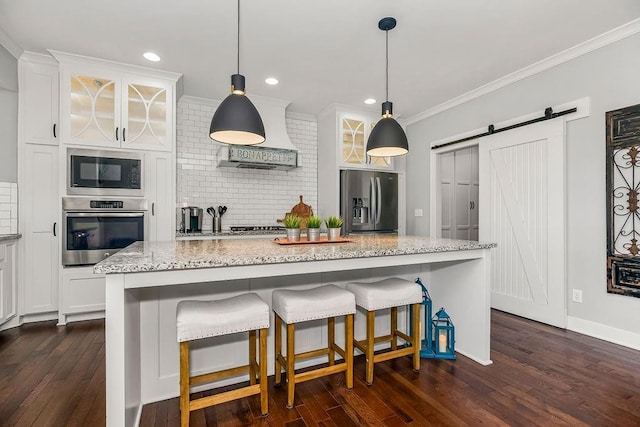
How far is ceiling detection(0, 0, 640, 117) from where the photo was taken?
7.69 feet

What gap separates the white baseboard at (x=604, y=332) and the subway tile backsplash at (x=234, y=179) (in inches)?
133

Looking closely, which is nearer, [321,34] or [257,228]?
[321,34]

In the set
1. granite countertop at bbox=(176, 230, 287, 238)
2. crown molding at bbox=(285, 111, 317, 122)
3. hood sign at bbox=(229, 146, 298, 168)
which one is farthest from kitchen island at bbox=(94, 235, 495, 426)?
crown molding at bbox=(285, 111, 317, 122)

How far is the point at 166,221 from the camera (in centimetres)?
343

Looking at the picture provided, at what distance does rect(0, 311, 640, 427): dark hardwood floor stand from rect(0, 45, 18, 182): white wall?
160cm

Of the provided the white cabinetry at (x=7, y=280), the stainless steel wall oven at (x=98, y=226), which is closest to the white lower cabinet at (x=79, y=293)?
the stainless steel wall oven at (x=98, y=226)

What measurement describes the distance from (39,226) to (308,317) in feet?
10.0

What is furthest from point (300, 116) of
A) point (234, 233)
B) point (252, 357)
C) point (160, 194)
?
point (252, 357)

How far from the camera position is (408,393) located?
1921mm

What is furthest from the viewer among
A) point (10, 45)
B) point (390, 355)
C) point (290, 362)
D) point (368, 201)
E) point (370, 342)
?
point (368, 201)

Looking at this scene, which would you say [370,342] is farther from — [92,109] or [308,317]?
[92,109]

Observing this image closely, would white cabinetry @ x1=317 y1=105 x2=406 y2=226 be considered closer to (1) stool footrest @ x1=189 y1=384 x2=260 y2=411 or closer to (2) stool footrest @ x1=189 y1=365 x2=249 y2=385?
(2) stool footrest @ x1=189 y1=365 x2=249 y2=385

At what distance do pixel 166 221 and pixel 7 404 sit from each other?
191cm

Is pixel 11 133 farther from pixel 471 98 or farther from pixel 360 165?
pixel 471 98
